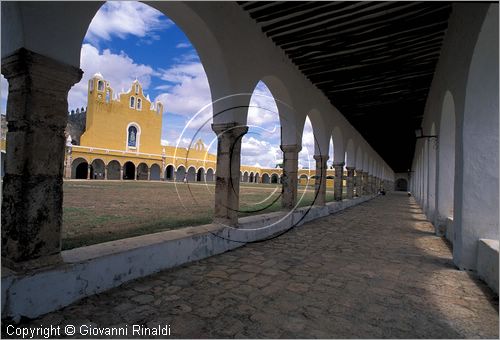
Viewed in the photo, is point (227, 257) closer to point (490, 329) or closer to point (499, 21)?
point (490, 329)

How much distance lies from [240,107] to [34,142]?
9.53ft

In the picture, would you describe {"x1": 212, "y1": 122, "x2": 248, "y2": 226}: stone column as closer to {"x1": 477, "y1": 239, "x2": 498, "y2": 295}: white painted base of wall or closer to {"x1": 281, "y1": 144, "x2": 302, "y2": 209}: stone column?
{"x1": 281, "y1": 144, "x2": 302, "y2": 209}: stone column

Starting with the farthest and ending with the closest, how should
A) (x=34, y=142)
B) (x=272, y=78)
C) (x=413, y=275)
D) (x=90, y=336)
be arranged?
(x=272, y=78), (x=413, y=275), (x=34, y=142), (x=90, y=336)

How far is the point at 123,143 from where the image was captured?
31.5m

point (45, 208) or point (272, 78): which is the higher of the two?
point (272, 78)

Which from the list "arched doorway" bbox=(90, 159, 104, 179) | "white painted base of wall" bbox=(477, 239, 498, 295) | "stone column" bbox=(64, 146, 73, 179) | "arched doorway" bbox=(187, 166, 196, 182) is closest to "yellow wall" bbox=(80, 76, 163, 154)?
"arched doorway" bbox=(90, 159, 104, 179)

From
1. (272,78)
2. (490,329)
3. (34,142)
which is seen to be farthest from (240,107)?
(490,329)

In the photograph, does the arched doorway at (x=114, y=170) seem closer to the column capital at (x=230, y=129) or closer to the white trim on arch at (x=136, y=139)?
the white trim on arch at (x=136, y=139)

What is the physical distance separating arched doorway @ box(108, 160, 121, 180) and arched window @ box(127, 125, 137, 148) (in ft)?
8.88

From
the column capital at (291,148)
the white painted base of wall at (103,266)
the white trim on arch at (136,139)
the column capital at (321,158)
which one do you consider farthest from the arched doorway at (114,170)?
the white painted base of wall at (103,266)

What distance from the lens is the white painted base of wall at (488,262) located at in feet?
9.46

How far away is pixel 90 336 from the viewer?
193 cm

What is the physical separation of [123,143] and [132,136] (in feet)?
5.50

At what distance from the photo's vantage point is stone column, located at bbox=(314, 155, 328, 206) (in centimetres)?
862
